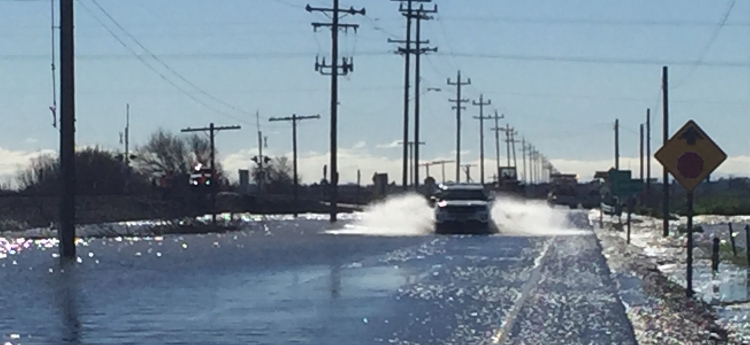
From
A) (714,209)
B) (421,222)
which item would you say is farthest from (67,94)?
(714,209)

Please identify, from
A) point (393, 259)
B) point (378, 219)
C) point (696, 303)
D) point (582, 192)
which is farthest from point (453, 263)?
point (582, 192)

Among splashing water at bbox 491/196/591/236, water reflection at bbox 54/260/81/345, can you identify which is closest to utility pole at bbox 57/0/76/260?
water reflection at bbox 54/260/81/345

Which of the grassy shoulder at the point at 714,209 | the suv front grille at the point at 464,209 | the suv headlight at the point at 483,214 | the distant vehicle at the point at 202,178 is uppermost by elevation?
the distant vehicle at the point at 202,178

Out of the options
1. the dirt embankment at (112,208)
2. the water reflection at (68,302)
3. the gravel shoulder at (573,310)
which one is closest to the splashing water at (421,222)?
the dirt embankment at (112,208)

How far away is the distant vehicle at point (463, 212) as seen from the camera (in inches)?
2136

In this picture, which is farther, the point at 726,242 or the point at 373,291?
the point at 726,242

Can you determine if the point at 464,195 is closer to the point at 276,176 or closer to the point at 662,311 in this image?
the point at 662,311

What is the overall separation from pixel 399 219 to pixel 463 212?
40.7 ft

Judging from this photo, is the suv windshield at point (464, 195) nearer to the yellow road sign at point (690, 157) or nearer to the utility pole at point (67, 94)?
the utility pole at point (67, 94)

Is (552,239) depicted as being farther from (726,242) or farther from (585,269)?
(585,269)

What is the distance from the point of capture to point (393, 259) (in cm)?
3491

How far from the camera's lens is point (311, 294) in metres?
23.2

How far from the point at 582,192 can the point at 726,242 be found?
85.3 meters

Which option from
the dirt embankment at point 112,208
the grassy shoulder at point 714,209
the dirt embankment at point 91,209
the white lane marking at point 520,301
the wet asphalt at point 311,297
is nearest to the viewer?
the white lane marking at point 520,301
